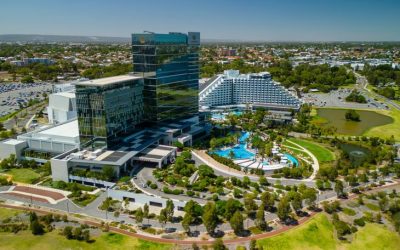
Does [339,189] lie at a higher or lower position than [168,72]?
lower

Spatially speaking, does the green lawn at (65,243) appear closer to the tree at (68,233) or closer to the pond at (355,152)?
the tree at (68,233)

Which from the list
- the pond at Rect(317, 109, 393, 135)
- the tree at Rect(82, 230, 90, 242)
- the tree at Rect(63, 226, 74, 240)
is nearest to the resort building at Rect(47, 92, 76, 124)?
the tree at Rect(63, 226, 74, 240)

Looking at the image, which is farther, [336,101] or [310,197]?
[336,101]

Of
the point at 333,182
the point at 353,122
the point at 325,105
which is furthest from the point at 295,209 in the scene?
the point at 325,105

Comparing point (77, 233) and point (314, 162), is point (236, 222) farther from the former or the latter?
point (314, 162)

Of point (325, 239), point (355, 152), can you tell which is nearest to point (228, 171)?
point (325, 239)

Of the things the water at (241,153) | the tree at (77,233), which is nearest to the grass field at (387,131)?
the water at (241,153)
